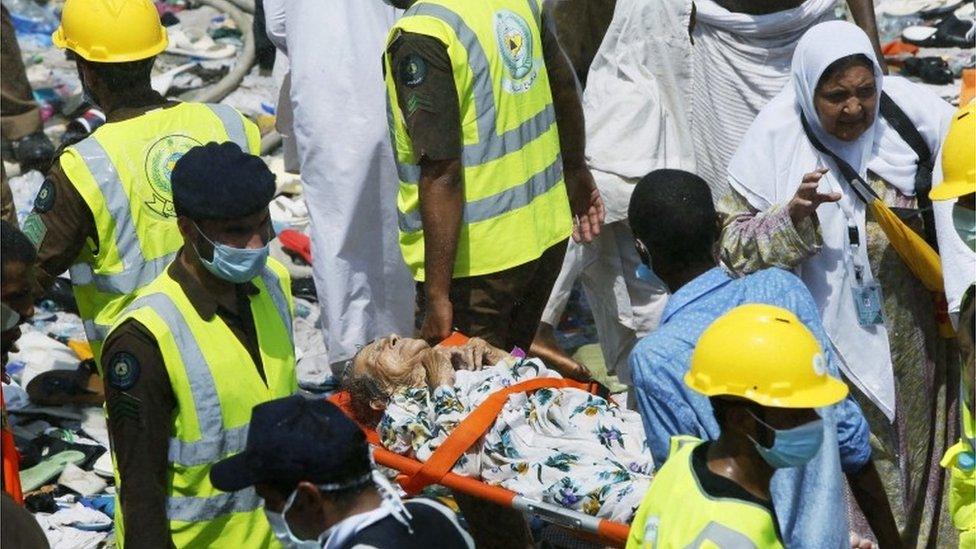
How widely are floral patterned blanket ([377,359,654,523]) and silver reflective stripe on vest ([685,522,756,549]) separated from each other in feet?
4.45

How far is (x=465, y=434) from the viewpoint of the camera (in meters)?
4.79

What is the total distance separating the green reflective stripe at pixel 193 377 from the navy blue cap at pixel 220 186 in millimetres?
226

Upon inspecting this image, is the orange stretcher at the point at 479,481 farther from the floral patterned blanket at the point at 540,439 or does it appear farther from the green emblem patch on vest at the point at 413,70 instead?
the green emblem patch on vest at the point at 413,70

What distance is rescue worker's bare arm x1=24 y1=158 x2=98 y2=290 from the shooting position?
4688 mm

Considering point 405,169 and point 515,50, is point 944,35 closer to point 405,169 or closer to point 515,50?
point 515,50

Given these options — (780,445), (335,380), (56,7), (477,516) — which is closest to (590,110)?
(335,380)

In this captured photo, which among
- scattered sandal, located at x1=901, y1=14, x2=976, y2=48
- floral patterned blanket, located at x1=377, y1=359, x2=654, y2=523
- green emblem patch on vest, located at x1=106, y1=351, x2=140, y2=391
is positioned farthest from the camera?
scattered sandal, located at x1=901, y1=14, x2=976, y2=48

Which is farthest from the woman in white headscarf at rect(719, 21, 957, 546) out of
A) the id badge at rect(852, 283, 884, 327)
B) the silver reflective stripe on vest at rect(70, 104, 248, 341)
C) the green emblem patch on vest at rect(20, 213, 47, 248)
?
the green emblem patch on vest at rect(20, 213, 47, 248)


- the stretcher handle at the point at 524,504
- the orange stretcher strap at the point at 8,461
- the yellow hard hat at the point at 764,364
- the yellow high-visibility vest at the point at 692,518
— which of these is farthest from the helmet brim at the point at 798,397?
the orange stretcher strap at the point at 8,461

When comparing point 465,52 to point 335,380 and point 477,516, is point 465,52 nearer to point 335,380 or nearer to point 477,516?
point 477,516

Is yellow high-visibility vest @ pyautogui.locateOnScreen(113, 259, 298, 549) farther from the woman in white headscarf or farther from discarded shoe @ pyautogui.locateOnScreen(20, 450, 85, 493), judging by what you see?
discarded shoe @ pyautogui.locateOnScreen(20, 450, 85, 493)

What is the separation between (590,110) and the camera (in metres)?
6.77

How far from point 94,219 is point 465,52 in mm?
1226

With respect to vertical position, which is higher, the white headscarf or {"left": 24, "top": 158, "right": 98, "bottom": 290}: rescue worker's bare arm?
the white headscarf
